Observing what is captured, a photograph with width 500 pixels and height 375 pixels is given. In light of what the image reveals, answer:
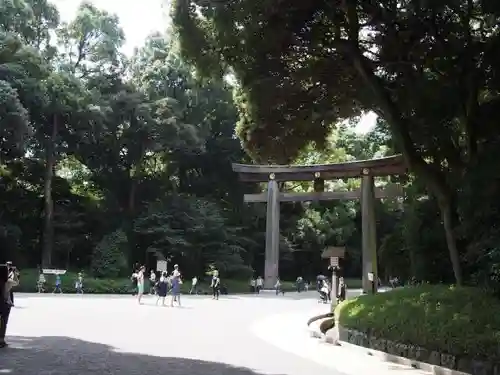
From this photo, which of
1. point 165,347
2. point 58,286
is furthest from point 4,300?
point 58,286

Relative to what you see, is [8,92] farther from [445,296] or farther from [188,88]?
[445,296]

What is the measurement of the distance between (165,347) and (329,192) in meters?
23.4

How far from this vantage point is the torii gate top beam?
1176 inches

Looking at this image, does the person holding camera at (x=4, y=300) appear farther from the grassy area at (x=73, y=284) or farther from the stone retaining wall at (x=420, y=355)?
the grassy area at (x=73, y=284)

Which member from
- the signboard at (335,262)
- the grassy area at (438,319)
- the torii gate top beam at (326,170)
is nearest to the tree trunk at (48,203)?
the torii gate top beam at (326,170)

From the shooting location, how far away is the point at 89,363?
8703 millimetres

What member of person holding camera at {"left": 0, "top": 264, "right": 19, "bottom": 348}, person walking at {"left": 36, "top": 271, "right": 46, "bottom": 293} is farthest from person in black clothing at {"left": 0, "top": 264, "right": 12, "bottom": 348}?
person walking at {"left": 36, "top": 271, "right": 46, "bottom": 293}

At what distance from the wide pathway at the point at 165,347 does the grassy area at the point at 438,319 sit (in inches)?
25.0

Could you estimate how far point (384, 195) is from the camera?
103 feet

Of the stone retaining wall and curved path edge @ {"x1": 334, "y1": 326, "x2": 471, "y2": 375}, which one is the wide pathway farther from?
the stone retaining wall

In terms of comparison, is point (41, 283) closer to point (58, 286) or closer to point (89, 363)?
point (58, 286)

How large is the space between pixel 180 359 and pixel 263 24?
6.46 metres

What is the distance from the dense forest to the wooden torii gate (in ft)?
5.30

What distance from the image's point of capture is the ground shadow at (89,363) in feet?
26.5
